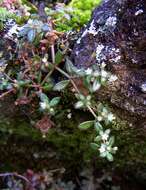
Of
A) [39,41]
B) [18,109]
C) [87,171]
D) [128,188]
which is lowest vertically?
[128,188]

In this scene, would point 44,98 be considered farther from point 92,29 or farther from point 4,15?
point 4,15

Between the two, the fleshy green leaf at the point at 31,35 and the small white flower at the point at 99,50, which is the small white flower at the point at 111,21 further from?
the fleshy green leaf at the point at 31,35

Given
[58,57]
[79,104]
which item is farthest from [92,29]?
[79,104]

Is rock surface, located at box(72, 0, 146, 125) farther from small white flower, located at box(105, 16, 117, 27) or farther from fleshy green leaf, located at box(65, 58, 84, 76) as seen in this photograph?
fleshy green leaf, located at box(65, 58, 84, 76)

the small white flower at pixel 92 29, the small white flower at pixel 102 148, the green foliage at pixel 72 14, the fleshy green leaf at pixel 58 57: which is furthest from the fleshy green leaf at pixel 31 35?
the small white flower at pixel 102 148

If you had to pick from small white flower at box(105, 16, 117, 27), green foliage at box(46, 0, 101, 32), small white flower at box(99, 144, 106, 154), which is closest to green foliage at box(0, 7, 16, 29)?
green foliage at box(46, 0, 101, 32)

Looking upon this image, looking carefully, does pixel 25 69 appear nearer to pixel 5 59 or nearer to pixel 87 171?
pixel 5 59

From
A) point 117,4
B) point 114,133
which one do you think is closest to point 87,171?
point 114,133

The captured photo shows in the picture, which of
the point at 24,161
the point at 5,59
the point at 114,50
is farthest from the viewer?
the point at 24,161
